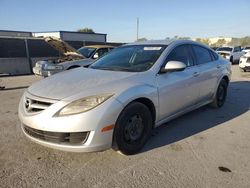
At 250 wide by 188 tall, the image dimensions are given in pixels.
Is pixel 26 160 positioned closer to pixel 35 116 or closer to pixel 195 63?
pixel 35 116

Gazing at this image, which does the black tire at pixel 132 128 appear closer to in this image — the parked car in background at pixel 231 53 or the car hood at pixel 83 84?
the car hood at pixel 83 84

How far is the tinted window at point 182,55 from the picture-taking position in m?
4.32

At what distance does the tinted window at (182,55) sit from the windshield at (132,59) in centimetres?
19

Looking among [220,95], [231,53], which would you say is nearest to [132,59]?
[220,95]

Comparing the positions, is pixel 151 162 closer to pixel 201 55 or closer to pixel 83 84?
pixel 83 84

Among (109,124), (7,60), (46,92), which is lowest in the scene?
(7,60)

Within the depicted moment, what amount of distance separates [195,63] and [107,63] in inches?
65.1

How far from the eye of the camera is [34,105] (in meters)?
3.26

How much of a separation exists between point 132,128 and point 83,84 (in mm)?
890

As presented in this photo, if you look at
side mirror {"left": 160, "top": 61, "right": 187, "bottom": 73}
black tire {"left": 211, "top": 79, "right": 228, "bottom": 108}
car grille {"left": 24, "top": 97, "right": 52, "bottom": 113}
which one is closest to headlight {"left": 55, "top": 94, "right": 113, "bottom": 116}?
car grille {"left": 24, "top": 97, "right": 52, "bottom": 113}

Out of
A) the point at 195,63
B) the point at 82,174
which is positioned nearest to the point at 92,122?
the point at 82,174

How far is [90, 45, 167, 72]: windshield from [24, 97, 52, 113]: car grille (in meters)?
1.36

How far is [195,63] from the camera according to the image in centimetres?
485

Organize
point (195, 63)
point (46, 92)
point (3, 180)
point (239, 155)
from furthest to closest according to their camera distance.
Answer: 1. point (195, 63)
2. point (239, 155)
3. point (46, 92)
4. point (3, 180)
